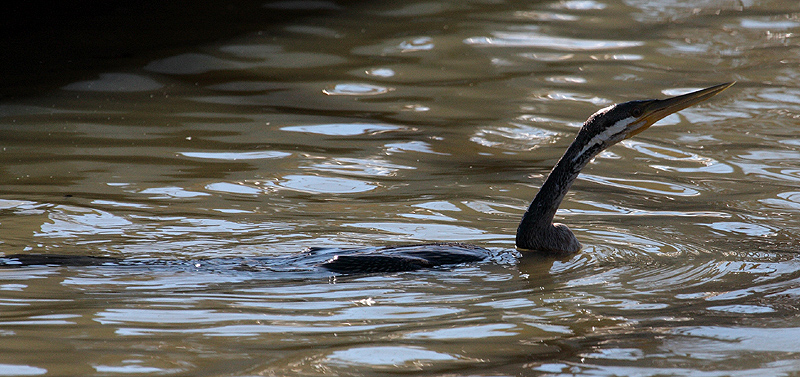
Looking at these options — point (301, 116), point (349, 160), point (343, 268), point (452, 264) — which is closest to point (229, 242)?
point (343, 268)

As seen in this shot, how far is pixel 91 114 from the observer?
29.2 feet

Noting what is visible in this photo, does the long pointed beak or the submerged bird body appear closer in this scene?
the submerged bird body

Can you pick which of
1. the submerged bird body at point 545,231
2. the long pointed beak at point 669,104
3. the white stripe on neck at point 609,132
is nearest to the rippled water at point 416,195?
the submerged bird body at point 545,231

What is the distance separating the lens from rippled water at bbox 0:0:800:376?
158 inches

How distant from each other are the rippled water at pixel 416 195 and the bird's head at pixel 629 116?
0.66 metres

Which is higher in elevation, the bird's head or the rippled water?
the bird's head

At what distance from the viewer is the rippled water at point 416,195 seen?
13.1 feet

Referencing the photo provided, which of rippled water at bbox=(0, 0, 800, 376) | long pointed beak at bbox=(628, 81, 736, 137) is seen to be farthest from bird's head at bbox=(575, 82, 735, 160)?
rippled water at bbox=(0, 0, 800, 376)

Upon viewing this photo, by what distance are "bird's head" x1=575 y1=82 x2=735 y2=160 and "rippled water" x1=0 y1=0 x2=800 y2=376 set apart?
66cm

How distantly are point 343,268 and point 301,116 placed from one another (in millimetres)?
4067

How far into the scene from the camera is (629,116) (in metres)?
5.41

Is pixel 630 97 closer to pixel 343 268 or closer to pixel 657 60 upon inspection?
pixel 657 60

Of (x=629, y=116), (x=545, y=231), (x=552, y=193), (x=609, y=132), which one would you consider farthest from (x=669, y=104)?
(x=545, y=231)

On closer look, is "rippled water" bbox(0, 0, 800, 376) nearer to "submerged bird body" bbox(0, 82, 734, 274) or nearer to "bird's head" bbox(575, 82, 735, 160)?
"submerged bird body" bbox(0, 82, 734, 274)
